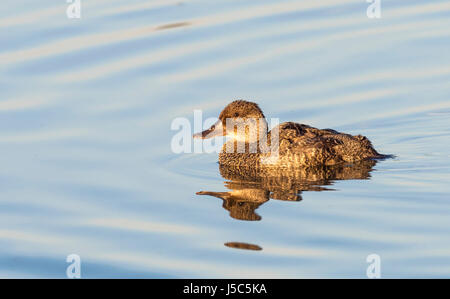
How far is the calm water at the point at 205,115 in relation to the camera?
8336 millimetres

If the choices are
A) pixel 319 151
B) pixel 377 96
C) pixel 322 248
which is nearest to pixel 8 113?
pixel 319 151

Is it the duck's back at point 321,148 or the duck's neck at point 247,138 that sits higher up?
the duck's neck at point 247,138

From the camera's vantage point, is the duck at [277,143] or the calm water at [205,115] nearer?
the calm water at [205,115]

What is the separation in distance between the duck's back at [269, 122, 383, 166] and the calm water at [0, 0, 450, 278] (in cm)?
35

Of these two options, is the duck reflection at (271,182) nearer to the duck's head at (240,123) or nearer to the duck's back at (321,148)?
the duck's back at (321,148)

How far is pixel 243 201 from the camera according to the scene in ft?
32.8


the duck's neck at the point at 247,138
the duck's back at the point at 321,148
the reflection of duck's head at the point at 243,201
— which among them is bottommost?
the reflection of duck's head at the point at 243,201

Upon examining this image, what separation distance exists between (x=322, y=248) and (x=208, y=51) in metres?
7.56

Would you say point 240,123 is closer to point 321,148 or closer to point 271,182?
point 321,148

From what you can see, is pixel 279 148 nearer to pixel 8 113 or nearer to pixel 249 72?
pixel 249 72

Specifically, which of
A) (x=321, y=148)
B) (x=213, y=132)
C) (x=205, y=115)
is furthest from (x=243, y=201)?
(x=205, y=115)

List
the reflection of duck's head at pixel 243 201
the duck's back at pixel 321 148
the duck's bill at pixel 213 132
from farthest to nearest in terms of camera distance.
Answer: the duck's bill at pixel 213 132 → the duck's back at pixel 321 148 → the reflection of duck's head at pixel 243 201

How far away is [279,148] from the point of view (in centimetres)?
1154

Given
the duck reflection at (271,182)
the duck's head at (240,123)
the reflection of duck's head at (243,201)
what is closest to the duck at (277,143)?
the duck's head at (240,123)
